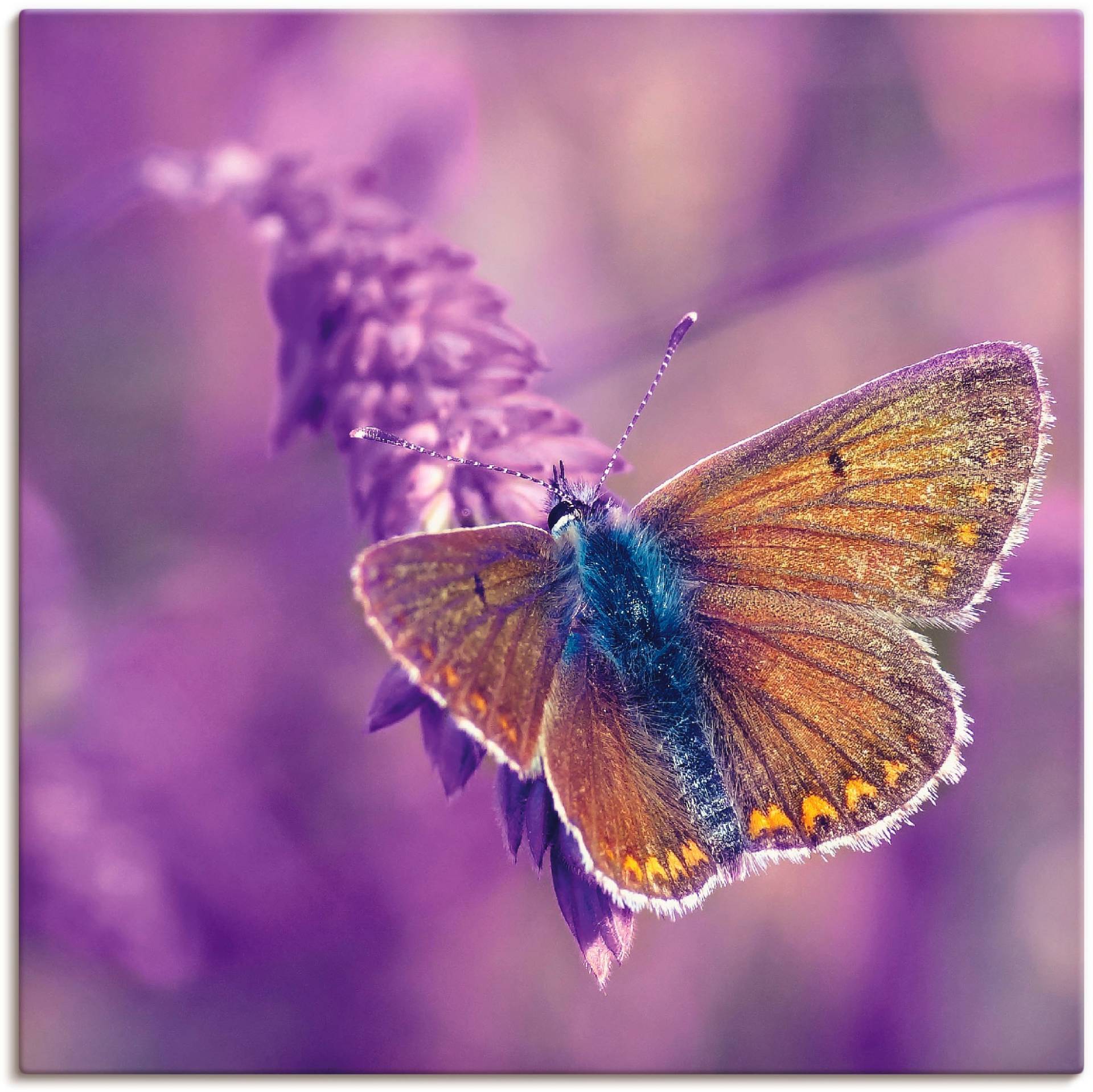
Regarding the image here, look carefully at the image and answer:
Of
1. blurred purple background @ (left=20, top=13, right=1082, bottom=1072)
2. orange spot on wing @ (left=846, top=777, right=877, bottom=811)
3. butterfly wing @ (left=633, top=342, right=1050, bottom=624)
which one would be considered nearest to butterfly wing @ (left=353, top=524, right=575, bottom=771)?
butterfly wing @ (left=633, top=342, right=1050, bottom=624)

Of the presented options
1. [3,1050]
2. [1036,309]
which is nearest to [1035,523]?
[1036,309]

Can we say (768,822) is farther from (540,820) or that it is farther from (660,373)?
(660,373)

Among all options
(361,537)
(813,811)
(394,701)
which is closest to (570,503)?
(394,701)

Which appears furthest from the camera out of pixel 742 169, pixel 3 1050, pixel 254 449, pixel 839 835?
pixel 742 169

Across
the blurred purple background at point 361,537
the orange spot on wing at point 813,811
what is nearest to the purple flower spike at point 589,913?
the orange spot on wing at point 813,811

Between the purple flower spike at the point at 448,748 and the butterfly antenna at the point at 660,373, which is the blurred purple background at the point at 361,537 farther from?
the purple flower spike at the point at 448,748

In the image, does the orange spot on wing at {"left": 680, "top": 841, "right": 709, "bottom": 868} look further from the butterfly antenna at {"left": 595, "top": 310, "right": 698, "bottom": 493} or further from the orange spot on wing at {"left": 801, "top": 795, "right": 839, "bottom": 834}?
the butterfly antenna at {"left": 595, "top": 310, "right": 698, "bottom": 493}

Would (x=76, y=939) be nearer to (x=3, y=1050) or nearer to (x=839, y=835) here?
(x=3, y=1050)
